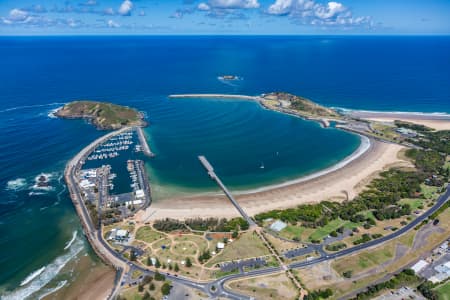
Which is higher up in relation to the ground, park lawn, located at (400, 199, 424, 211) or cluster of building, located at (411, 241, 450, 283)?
cluster of building, located at (411, 241, 450, 283)

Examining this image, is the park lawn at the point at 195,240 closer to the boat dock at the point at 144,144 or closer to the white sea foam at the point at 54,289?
the white sea foam at the point at 54,289

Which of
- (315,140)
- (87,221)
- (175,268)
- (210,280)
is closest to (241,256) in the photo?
(210,280)

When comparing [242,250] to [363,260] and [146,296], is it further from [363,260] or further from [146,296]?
[363,260]

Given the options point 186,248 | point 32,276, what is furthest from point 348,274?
point 32,276

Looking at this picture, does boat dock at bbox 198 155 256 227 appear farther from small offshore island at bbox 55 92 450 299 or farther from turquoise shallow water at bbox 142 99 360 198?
turquoise shallow water at bbox 142 99 360 198

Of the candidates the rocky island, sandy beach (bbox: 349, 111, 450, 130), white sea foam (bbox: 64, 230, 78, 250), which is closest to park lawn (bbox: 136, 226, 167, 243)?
white sea foam (bbox: 64, 230, 78, 250)

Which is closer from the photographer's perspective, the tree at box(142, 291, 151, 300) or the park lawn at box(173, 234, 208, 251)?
the tree at box(142, 291, 151, 300)

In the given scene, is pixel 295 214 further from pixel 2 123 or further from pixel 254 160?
pixel 2 123
